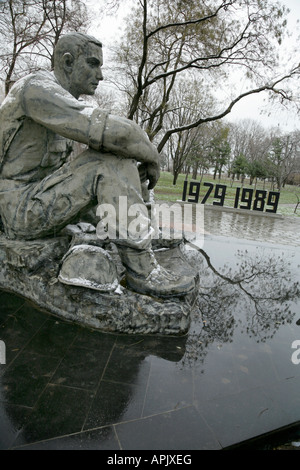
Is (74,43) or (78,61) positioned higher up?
(74,43)

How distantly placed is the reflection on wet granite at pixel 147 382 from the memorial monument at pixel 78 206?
0.19 meters

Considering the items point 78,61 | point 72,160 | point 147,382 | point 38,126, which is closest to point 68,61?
point 78,61

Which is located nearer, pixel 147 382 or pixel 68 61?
pixel 147 382

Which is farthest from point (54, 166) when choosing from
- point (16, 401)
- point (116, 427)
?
point (116, 427)

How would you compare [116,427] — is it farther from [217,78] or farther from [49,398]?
[217,78]

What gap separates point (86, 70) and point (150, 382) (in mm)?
2425

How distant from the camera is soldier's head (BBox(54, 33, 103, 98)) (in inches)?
97.1

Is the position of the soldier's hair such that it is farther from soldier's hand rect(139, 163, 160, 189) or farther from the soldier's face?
soldier's hand rect(139, 163, 160, 189)

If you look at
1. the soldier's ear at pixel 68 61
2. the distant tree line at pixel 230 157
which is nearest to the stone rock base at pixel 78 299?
the soldier's ear at pixel 68 61

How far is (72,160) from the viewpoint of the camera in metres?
2.44

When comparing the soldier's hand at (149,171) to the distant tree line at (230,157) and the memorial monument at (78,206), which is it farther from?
the distant tree line at (230,157)

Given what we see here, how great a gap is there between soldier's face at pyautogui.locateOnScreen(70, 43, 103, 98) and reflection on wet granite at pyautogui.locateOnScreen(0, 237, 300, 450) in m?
1.89

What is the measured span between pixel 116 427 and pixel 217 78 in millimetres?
15138

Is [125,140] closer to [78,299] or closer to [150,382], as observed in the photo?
[78,299]
